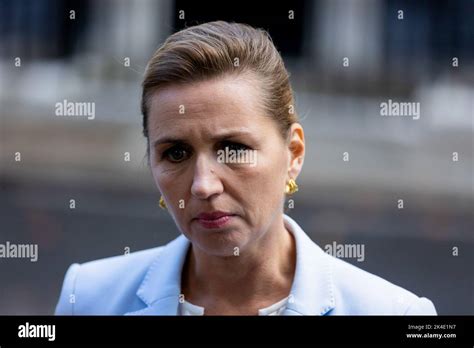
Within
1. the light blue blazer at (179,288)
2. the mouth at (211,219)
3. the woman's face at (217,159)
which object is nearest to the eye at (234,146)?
the woman's face at (217,159)

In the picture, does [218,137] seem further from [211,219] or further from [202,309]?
[202,309]

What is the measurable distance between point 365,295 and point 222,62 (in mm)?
473

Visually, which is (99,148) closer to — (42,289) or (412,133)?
(42,289)

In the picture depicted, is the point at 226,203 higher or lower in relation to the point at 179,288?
higher

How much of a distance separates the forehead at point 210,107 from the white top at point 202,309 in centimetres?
31

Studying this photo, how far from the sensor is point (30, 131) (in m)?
2.16

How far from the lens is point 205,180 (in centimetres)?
138

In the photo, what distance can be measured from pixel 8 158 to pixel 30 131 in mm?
89

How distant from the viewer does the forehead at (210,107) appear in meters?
1.38

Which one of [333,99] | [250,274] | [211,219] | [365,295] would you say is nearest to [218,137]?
[211,219]

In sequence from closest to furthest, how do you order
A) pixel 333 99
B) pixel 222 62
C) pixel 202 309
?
pixel 222 62
pixel 202 309
pixel 333 99

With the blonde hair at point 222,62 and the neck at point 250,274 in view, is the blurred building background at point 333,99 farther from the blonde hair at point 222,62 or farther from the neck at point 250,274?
the neck at point 250,274

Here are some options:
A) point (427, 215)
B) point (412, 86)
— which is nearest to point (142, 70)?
point (412, 86)
